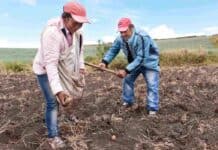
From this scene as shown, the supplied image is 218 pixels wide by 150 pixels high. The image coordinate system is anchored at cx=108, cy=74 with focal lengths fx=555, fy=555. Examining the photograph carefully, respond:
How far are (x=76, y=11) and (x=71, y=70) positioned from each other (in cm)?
67

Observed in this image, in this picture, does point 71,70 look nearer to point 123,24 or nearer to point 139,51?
point 123,24

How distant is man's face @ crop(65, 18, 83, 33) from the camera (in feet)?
15.3

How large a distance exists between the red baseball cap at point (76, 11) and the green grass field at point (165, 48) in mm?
11020

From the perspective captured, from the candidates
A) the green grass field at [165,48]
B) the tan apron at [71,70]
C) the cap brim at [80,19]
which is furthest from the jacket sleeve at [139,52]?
the green grass field at [165,48]

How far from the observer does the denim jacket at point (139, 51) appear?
21.4ft

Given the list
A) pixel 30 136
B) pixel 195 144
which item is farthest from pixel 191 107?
pixel 30 136

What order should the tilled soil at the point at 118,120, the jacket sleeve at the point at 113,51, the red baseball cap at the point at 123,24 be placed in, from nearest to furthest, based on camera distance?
the tilled soil at the point at 118,120 < the red baseball cap at the point at 123,24 < the jacket sleeve at the point at 113,51

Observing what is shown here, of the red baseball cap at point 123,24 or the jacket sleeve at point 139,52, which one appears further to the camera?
the jacket sleeve at point 139,52

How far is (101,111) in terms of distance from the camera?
7.07 metres

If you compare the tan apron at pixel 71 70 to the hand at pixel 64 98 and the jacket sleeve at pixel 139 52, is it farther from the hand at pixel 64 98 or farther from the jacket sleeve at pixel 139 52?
the jacket sleeve at pixel 139 52

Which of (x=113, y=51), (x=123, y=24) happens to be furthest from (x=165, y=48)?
(x=123, y=24)

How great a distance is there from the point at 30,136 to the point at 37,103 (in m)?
2.22

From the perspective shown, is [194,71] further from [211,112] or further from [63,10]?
[63,10]

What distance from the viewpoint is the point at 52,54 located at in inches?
185
